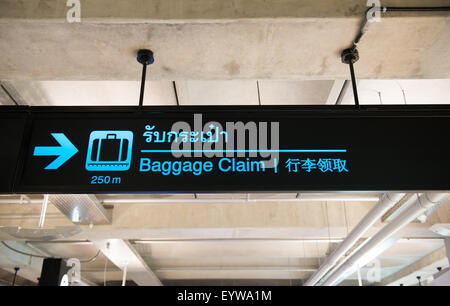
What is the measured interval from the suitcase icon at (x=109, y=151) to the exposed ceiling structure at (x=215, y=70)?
53 cm

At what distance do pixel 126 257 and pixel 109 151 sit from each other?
6667mm

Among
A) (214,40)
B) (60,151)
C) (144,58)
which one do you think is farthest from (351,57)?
(60,151)

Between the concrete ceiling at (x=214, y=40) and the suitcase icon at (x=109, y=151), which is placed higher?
the concrete ceiling at (x=214, y=40)

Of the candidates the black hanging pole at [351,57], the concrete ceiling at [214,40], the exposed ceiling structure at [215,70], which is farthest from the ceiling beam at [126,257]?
the black hanging pole at [351,57]

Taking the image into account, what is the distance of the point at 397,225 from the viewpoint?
471 cm

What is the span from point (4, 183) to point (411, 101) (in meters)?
3.31

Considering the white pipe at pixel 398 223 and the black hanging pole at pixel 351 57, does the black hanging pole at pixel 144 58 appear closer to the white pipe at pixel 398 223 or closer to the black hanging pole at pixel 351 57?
the black hanging pole at pixel 351 57

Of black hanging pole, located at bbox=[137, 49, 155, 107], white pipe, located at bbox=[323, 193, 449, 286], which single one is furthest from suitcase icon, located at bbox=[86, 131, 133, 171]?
white pipe, located at bbox=[323, 193, 449, 286]

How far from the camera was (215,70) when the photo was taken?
84.0 inches

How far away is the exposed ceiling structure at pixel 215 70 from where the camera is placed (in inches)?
71.6

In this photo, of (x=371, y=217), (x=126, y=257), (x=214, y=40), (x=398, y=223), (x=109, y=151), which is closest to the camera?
(x=109, y=151)

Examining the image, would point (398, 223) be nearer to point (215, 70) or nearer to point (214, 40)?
point (215, 70)

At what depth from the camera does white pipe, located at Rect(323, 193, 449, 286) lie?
3846 mm

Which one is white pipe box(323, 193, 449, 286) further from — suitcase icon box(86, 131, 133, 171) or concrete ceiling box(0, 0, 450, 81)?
suitcase icon box(86, 131, 133, 171)
